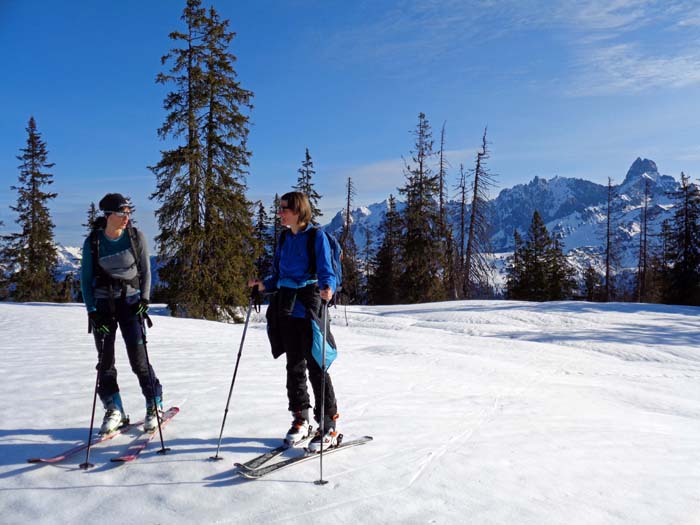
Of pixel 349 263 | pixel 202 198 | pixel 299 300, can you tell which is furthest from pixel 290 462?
pixel 349 263

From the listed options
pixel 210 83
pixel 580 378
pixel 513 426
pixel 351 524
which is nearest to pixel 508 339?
pixel 580 378

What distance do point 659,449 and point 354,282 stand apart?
39.3 m

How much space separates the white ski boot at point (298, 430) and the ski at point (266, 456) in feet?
0.10

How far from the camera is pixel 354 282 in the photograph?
44.4m

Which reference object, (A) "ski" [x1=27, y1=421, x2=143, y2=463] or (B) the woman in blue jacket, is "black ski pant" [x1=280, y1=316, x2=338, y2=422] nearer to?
(B) the woman in blue jacket

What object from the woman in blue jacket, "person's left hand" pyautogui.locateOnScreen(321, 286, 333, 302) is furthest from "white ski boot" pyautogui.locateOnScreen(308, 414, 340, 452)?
"person's left hand" pyautogui.locateOnScreen(321, 286, 333, 302)

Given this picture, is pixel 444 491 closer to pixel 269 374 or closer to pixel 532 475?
pixel 532 475

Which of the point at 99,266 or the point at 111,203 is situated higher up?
the point at 111,203

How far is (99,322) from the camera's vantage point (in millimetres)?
4402

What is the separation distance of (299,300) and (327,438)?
141 cm

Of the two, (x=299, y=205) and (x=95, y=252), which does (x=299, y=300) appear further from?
(x=95, y=252)

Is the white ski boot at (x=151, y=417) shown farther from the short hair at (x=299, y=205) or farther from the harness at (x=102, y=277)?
the short hair at (x=299, y=205)

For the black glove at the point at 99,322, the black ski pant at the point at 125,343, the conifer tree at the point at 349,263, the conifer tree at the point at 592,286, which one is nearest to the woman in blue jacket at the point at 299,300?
the black ski pant at the point at 125,343

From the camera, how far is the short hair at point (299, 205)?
4.31 metres
